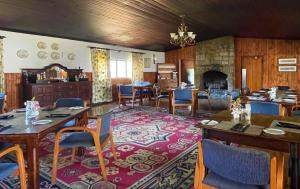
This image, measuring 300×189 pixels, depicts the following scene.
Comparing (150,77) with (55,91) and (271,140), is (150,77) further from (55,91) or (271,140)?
(271,140)

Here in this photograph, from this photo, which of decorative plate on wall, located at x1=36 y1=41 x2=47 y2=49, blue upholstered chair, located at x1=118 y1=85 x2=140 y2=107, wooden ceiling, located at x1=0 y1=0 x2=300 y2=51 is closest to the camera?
wooden ceiling, located at x1=0 y1=0 x2=300 y2=51

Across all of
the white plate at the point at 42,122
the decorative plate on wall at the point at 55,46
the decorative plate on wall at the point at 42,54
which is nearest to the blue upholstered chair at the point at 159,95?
the decorative plate on wall at the point at 55,46

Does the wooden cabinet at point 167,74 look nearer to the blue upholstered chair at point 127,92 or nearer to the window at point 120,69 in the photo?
the window at point 120,69

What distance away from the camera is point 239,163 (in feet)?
4.61

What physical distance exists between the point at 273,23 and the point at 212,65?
4.06 metres

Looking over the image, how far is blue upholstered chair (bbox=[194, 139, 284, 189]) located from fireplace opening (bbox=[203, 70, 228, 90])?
9.05 m

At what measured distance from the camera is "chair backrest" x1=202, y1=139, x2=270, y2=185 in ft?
4.42

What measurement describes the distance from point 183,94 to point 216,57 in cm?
483

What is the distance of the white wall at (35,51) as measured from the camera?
5.95 metres

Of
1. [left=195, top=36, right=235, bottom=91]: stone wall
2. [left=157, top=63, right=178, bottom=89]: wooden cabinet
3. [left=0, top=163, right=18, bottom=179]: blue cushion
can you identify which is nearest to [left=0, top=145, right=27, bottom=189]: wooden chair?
[left=0, top=163, right=18, bottom=179]: blue cushion

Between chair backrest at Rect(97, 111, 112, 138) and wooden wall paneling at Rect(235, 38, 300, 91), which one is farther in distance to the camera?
wooden wall paneling at Rect(235, 38, 300, 91)

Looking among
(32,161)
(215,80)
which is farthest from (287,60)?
(32,161)

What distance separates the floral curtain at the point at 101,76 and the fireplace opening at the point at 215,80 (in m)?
4.46

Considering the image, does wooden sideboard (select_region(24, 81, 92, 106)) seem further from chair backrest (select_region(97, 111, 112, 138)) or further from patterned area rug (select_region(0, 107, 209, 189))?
chair backrest (select_region(97, 111, 112, 138))
